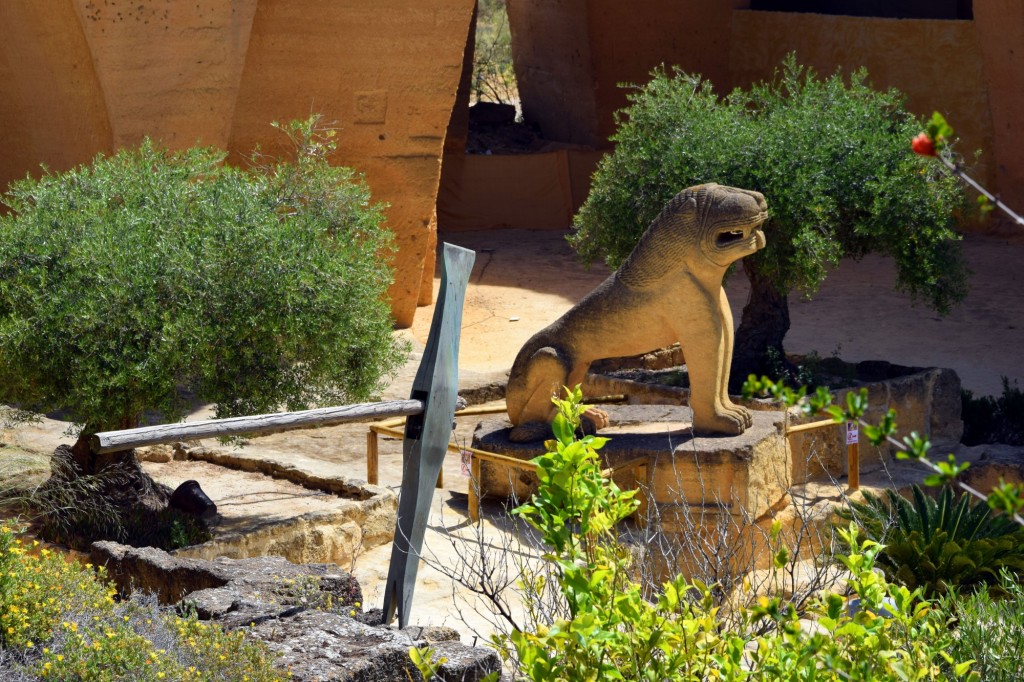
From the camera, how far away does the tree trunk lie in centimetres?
1084

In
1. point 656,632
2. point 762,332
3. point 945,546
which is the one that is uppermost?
point 762,332

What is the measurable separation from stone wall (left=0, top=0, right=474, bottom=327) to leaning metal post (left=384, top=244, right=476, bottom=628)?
715 cm

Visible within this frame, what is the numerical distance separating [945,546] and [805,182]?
131 inches

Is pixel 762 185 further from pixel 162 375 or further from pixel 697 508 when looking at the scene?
pixel 162 375

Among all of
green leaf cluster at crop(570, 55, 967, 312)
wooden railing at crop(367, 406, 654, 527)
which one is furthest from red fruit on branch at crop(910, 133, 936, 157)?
green leaf cluster at crop(570, 55, 967, 312)

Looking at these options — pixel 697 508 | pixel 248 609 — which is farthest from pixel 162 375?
pixel 697 508

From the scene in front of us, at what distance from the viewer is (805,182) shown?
10133mm

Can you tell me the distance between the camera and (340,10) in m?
12.4

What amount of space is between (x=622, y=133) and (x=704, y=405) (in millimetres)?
3433

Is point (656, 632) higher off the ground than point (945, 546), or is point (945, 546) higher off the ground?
point (656, 632)

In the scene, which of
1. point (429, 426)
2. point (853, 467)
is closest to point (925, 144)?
point (429, 426)

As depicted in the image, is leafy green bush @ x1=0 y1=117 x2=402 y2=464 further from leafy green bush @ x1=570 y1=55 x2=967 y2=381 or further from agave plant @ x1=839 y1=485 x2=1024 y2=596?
leafy green bush @ x1=570 y1=55 x2=967 y2=381

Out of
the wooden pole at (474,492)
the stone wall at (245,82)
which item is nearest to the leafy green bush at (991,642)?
the wooden pole at (474,492)

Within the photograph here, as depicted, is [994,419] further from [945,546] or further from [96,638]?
[96,638]
